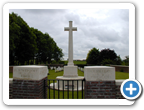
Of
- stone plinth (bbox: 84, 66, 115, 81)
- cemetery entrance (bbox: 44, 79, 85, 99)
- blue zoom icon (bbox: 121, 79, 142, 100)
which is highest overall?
stone plinth (bbox: 84, 66, 115, 81)

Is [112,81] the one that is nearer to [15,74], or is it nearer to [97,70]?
[97,70]

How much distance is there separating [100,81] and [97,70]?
1.11 feet

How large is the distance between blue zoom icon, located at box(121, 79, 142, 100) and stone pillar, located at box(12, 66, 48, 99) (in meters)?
2.48

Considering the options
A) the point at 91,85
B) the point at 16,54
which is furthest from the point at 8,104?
the point at 16,54

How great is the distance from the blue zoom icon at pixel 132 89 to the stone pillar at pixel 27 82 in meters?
2.48

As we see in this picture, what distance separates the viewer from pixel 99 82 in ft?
12.6

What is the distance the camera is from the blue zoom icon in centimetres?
298

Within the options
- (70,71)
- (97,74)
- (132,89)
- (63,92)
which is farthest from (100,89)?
(70,71)

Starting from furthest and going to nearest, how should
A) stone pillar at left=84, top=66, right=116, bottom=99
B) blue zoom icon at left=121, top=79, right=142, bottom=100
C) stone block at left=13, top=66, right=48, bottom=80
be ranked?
stone block at left=13, top=66, right=48, bottom=80 → stone pillar at left=84, top=66, right=116, bottom=99 → blue zoom icon at left=121, top=79, right=142, bottom=100

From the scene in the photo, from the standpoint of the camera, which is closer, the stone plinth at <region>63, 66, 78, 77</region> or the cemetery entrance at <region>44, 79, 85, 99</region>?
the cemetery entrance at <region>44, 79, 85, 99</region>

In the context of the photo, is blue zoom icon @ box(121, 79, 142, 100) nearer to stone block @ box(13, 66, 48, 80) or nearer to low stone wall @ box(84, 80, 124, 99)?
low stone wall @ box(84, 80, 124, 99)

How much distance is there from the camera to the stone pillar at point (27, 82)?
401cm

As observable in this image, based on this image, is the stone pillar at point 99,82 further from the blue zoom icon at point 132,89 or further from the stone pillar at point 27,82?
the stone pillar at point 27,82

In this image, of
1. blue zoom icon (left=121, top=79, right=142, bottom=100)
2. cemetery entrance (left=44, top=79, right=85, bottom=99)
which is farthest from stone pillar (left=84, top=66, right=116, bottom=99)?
blue zoom icon (left=121, top=79, right=142, bottom=100)
